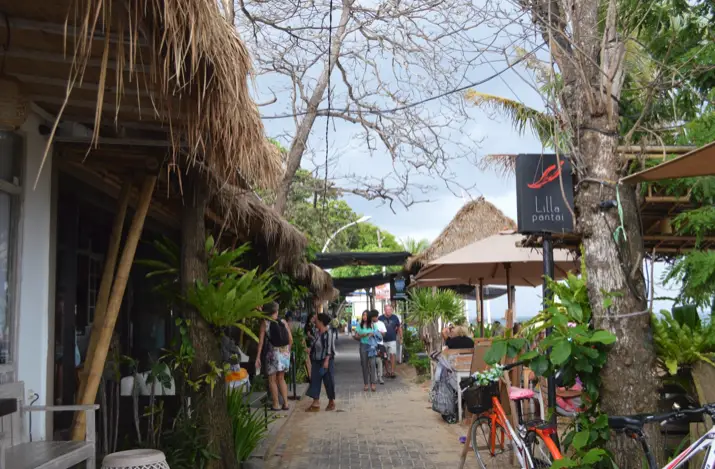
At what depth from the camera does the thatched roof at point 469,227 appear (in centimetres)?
1745

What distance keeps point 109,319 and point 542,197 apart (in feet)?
11.6

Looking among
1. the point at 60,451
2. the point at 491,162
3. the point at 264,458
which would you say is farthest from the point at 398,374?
the point at 60,451

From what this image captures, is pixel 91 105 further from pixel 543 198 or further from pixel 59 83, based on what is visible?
pixel 543 198

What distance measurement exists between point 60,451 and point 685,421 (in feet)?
14.3

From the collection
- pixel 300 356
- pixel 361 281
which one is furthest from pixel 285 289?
pixel 361 281

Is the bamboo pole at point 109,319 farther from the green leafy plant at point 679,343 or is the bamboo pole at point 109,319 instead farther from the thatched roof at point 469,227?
the thatched roof at point 469,227

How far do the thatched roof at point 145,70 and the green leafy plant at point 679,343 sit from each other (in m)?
3.16

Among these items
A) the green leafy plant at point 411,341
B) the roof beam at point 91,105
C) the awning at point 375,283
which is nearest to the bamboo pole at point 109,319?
the roof beam at point 91,105

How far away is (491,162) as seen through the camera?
45.8 feet

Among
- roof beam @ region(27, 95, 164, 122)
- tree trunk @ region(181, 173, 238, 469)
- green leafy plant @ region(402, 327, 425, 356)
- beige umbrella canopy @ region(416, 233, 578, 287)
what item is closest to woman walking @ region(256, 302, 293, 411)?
beige umbrella canopy @ region(416, 233, 578, 287)

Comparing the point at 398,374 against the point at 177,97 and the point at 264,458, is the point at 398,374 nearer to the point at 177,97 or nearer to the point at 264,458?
the point at 264,458

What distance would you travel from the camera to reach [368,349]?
575 inches

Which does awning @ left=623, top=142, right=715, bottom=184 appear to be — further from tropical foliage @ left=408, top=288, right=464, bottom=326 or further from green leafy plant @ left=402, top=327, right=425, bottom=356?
green leafy plant @ left=402, top=327, right=425, bottom=356

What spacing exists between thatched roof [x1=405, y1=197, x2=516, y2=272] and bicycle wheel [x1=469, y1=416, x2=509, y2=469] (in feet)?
31.8
